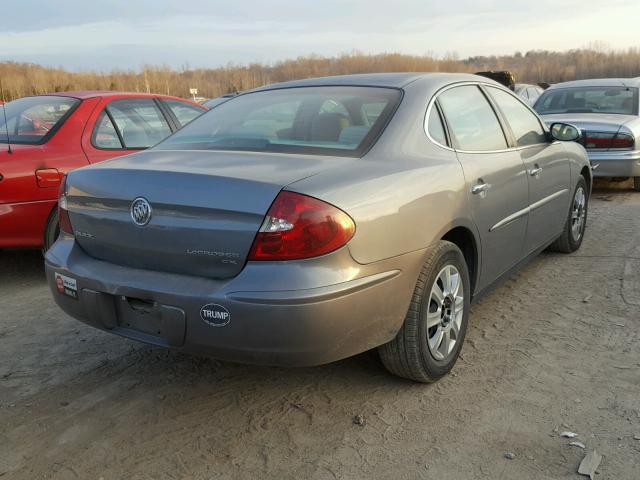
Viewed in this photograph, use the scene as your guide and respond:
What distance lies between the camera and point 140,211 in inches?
102

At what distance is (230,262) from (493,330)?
1.93 m

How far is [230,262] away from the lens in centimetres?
241

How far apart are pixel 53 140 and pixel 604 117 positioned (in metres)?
6.50

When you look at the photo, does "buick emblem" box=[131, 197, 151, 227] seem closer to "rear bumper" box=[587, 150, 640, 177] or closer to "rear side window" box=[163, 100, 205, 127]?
"rear side window" box=[163, 100, 205, 127]

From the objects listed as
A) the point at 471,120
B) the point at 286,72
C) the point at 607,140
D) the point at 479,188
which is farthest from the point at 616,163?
the point at 286,72

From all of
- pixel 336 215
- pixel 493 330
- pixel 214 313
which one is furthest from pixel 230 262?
pixel 493 330

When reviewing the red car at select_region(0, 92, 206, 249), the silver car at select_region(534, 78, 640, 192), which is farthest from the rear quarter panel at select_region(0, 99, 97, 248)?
the silver car at select_region(534, 78, 640, 192)

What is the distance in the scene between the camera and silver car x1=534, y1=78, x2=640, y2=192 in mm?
7516

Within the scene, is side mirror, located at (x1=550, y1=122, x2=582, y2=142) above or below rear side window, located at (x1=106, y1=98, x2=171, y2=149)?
below

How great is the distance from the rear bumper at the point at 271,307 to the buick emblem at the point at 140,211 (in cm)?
22

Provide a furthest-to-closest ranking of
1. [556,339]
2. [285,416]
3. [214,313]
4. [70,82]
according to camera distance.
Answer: [70,82], [556,339], [285,416], [214,313]

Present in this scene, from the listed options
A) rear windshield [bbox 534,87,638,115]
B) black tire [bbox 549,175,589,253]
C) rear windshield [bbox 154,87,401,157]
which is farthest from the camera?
rear windshield [bbox 534,87,638,115]

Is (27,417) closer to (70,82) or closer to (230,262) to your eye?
(230,262)

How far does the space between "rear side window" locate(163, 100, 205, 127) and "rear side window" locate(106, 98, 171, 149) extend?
0.62 ft
